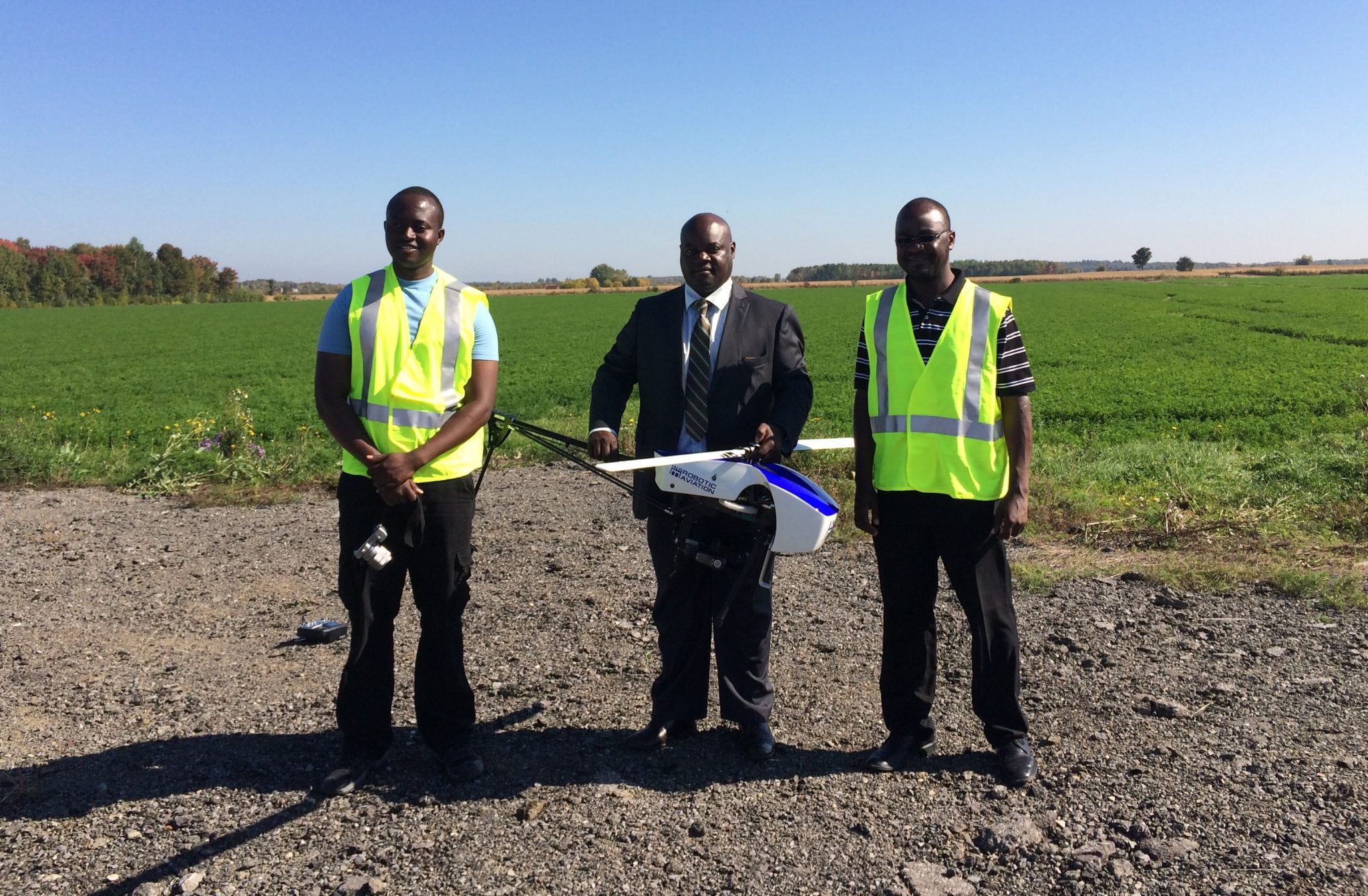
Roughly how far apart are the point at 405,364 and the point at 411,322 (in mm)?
149

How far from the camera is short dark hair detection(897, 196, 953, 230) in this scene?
3.40 m

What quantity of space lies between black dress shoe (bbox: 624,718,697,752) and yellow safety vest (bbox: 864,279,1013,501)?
1297 mm

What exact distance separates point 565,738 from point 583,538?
3.26m

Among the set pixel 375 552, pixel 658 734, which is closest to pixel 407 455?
pixel 375 552

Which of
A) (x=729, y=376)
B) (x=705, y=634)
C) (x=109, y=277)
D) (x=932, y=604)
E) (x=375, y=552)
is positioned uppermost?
(x=109, y=277)

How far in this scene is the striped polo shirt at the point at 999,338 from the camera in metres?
3.41

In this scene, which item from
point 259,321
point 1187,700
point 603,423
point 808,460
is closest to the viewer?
point 603,423

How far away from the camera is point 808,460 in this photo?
955 centimetres

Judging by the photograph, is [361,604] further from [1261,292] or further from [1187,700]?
[1261,292]

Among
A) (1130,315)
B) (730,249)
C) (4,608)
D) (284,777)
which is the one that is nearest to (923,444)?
(730,249)

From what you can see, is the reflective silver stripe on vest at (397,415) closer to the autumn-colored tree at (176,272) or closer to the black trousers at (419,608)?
the black trousers at (419,608)

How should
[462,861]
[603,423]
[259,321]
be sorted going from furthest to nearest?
1. [259,321]
2. [603,423]
3. [462,861]

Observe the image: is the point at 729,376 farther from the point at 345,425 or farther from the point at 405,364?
the point at 345,425

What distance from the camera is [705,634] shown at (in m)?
3.92
